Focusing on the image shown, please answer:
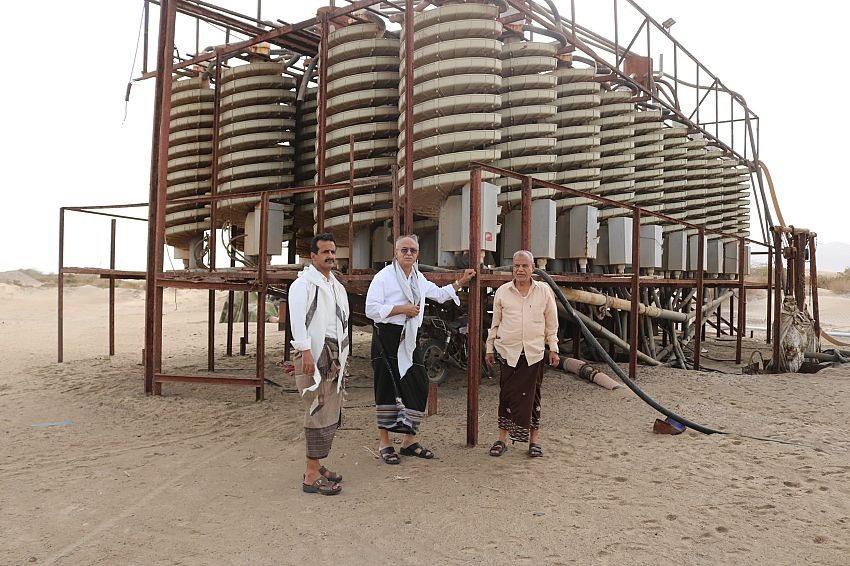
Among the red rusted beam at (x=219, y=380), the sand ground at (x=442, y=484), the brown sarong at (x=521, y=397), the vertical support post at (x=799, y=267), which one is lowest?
the sand ground at (x=442, y=484)

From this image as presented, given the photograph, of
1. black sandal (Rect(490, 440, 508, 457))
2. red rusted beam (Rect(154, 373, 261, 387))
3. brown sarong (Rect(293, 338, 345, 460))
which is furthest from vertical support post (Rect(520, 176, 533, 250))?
red rusted beam (Rect(154, 373, 261, 387))

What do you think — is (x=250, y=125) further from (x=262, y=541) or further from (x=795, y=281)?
(x=795, y=281)

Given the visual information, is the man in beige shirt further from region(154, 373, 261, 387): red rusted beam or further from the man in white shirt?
region(154, 373, 261, 387): red rusted beam

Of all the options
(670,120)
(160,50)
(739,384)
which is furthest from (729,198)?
(160,50)

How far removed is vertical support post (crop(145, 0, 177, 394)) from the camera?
280 inches

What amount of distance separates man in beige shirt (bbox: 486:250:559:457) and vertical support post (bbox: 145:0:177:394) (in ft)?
13.8

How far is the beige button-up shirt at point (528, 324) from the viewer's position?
439 cm

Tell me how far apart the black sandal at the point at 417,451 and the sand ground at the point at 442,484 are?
3.2 inches

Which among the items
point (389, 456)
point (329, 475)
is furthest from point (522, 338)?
point (329, 475)

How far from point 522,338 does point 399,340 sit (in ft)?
2.67

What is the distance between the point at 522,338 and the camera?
4.40 meters

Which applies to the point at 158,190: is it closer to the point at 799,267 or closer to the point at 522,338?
the point at 522,338

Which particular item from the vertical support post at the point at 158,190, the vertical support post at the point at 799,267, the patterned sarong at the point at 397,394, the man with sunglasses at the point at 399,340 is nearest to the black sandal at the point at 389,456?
the man with sunglasses at the point at 399,340

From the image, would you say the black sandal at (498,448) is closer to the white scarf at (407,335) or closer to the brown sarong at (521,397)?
the brown sarong at (521,397)
